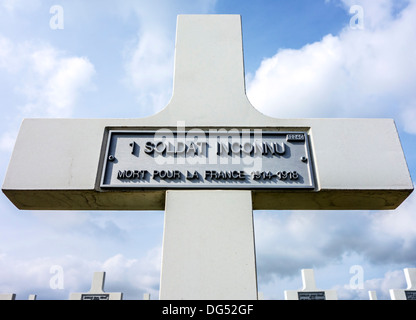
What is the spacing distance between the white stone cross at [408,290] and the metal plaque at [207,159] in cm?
921

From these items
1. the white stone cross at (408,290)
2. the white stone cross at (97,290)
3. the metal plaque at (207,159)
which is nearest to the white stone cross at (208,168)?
the metal plaque at (207,159)

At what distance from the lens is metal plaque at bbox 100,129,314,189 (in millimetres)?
3092

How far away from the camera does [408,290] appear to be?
31.4ft

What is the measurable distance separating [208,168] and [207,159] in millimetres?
106

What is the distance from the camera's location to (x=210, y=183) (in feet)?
10.1

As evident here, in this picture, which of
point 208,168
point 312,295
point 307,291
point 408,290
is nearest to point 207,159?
point 208,168

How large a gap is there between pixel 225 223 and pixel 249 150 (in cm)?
87

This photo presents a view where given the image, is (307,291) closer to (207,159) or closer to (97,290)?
(97,290)

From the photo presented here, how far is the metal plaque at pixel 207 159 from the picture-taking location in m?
3.09

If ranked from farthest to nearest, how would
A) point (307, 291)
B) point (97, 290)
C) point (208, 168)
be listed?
point (97, 290) < point (307, 291) < point (208, 168)
